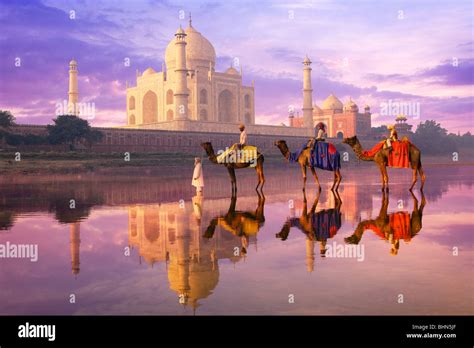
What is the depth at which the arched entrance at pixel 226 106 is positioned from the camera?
5922 cm

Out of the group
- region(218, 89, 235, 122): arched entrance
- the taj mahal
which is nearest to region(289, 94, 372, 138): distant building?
the taj mahal

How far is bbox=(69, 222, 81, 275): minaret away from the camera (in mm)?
5305

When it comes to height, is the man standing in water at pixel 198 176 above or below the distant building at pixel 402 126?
below

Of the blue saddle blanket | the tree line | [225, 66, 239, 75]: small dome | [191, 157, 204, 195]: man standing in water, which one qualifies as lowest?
[191, 157, 204, 195]: man standing in water

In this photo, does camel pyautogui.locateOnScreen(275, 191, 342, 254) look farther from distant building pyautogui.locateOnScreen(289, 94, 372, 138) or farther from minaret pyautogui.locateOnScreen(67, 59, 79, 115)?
distant building pyautogui.locateOnScreen(289, 94, 372, 138)

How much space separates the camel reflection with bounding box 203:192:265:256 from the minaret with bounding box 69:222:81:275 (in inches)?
68.7

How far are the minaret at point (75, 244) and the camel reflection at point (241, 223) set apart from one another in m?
1.74

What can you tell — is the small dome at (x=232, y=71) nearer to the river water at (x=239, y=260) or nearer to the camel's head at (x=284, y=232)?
the river water at (x=239, y=260)

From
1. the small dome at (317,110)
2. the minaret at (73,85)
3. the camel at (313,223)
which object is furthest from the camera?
the small dome at (317,110)

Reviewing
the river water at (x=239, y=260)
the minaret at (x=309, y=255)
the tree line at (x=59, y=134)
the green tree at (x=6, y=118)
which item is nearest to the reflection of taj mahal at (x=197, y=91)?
the tree line at (x=59, y=134)

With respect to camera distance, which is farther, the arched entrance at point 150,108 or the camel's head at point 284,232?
the arched entrance at point 150,108
